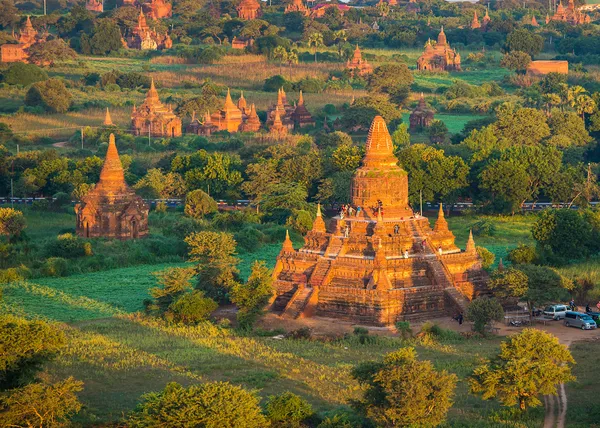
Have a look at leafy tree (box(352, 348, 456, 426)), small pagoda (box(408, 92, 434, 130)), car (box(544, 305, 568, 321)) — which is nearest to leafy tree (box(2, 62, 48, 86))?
small pagoda (box(408, 92, 434, 130))

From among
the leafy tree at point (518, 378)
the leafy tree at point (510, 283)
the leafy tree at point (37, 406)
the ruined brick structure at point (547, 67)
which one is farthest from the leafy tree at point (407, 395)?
the ruined brick structure at point (547, 67)

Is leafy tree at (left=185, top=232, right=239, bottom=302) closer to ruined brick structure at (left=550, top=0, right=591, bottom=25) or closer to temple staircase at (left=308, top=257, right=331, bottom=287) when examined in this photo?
temple staircase at (left=308, top=257, right=331, bottom=287)

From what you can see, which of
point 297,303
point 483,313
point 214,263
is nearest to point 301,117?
point 214,263

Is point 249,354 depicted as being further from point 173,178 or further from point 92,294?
point 173,178

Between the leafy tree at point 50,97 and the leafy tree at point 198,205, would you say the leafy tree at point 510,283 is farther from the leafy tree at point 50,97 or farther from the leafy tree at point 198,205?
the leafy tree at point 50,97

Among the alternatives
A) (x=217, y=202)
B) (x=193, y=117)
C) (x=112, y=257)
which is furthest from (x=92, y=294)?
(x=193, y=117)
